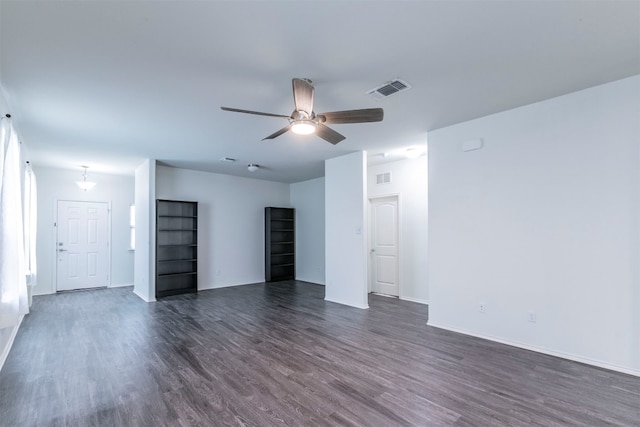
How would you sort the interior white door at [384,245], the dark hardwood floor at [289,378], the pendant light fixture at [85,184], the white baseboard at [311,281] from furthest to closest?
the white baseboard at [311,281] → the pendant light fixture at [85,184] → the interior white door at [384,245] → the dark hardwood floor at [289,378]

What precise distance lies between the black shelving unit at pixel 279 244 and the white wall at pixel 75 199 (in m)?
3.41

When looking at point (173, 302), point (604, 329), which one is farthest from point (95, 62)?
point (604, 329)

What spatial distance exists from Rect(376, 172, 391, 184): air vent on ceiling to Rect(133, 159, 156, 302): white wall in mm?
4524

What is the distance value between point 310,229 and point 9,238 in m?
5.86

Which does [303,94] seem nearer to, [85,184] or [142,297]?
[142,297]

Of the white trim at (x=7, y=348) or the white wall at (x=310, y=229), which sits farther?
the white wall at (x=310, y=229)

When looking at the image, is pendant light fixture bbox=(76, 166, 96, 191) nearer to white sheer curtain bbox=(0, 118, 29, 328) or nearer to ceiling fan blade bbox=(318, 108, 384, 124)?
white sheer curtain bbox=(0, 118, 29, 328)

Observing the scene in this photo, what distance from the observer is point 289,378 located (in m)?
2.74

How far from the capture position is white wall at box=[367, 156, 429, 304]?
18.1 ft

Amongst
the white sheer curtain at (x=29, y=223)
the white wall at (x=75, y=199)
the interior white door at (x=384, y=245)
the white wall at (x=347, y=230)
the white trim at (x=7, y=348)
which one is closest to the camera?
the white trim at (x=7, y=348)

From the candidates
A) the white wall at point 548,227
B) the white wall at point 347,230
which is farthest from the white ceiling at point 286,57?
the white wall at point 347,230

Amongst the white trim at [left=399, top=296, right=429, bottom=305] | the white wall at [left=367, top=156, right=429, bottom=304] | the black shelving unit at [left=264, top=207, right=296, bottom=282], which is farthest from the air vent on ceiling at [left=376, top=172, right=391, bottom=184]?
the black shelving unit at [left=264, top=207, right=296, bottom=282]

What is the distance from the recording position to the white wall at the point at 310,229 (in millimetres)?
7695

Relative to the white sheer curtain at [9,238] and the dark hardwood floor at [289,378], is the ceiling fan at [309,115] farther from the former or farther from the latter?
the dark hardwood floor at [289,378]
